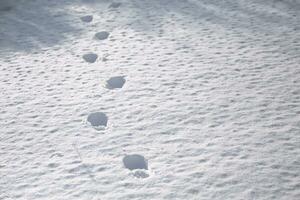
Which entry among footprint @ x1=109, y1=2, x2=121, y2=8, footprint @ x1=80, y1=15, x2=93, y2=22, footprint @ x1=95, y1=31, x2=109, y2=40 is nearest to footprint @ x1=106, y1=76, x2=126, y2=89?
footprint @ x1=95, y1=31, x2=109, y2=40

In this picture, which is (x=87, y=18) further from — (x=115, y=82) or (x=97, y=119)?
(x=97, y=119)

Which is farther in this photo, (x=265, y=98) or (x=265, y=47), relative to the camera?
(x=265, y=47)

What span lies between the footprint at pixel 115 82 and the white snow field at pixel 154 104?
0.7 inches

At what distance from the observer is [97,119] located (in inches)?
123

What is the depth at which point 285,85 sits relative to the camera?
332 cm

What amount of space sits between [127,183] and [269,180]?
943 millimetres

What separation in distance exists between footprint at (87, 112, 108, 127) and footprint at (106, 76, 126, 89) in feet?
1.57

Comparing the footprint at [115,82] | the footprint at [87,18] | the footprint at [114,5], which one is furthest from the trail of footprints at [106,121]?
the footprint at [114,5]

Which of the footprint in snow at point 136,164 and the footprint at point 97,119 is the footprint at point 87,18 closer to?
the footprint at point 97,119

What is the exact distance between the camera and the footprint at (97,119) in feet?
10.2

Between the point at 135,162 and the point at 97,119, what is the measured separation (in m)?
0.67

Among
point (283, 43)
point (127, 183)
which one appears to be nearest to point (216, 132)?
point (127, 183)

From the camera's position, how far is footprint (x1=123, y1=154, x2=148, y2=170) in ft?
8.58

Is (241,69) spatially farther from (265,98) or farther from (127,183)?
(127,183)
